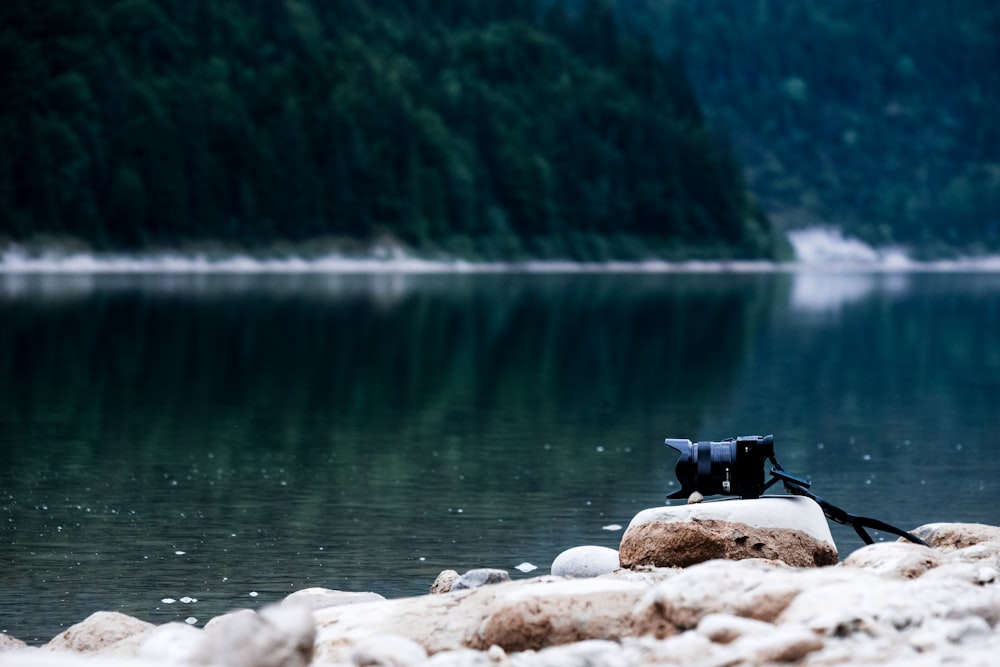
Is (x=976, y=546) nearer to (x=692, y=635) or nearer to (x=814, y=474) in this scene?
(x=692, y=635)

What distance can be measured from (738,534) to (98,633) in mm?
4517

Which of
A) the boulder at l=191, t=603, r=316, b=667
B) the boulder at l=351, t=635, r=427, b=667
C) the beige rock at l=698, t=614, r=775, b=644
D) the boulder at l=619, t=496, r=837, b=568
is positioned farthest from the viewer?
the boulder at l=619, t=496, r=837, b=568

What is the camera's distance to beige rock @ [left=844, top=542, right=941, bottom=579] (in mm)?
12312

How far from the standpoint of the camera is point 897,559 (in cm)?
1250

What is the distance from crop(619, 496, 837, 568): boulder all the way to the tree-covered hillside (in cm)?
10879

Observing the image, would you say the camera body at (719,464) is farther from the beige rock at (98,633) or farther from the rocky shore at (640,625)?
the beige rock at (98,633)

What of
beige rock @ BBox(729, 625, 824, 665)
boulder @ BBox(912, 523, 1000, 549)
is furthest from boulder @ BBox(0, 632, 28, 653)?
boulder @ BBox(912, 523, 1000, 549)

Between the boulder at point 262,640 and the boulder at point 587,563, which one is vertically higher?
the boulder at point 262,640

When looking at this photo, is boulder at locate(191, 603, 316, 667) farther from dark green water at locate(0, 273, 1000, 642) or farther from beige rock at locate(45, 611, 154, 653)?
dark green water at locate(0, 273, 1000, 642)

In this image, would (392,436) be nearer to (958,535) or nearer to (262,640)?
(958,535)

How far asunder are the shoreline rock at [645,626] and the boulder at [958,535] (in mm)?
1767

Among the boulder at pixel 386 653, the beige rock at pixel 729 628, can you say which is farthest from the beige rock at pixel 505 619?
the beige rock at pixel 729 628

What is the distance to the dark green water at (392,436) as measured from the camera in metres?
17.5

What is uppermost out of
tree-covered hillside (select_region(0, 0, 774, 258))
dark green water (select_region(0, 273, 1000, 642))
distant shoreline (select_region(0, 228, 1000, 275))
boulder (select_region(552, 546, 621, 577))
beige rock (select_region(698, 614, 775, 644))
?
tree-covered hillside (select_region(0, 0, 774, 258))
